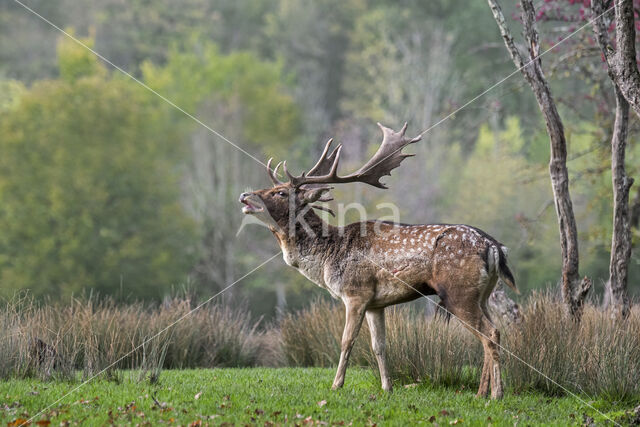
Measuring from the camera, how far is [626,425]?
6.88m

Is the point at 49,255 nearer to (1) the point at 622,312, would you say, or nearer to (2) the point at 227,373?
(2) the point at 227,373

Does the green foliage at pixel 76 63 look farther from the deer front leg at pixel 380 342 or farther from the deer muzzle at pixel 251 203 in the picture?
the deer front leg at pixel 380 342

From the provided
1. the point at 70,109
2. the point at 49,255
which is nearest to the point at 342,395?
the point at 49,255

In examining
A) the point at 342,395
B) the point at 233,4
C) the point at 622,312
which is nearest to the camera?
the point at 342,395

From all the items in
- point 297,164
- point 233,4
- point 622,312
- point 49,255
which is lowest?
point 49,255

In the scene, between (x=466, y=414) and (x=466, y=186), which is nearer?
(x=466, y=414)

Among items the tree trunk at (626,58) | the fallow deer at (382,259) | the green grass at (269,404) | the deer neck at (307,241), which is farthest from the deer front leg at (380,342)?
the tree trunk at (626,58)

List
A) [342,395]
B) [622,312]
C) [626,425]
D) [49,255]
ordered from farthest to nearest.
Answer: [49,255]
[622,312]
[342,395]
[626,425]

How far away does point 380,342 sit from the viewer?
333 inches

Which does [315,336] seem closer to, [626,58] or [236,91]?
[626,58]

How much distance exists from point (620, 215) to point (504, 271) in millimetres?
3125

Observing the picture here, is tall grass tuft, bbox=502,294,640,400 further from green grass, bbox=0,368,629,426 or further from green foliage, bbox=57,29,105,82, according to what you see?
green foliage, bbox=57,29,105,82

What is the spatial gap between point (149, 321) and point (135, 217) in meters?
22.6

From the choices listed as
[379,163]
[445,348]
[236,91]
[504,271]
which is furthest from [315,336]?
[236,91]
